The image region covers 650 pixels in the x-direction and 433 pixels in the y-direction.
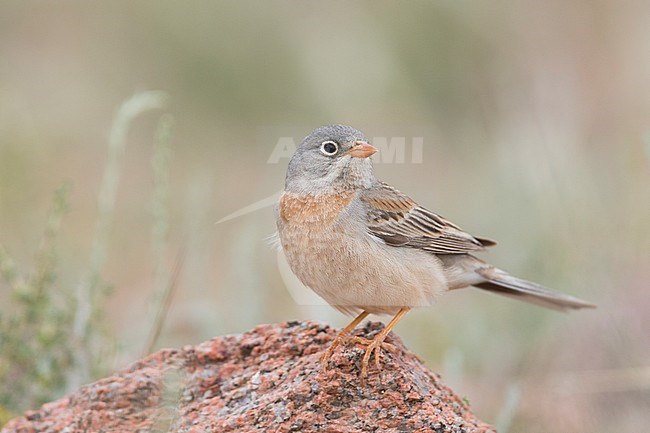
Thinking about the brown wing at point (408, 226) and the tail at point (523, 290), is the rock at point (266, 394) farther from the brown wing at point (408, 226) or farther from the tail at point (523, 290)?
the tail at point (523, 290)

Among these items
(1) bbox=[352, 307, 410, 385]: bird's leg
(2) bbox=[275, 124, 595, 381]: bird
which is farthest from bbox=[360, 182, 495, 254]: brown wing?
(1) bbox=[352, 307, 410, 385]: bird's leg

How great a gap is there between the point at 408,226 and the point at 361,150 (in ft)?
1.58

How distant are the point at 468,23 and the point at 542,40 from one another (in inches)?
38.4

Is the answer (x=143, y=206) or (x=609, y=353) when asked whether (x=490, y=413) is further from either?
(x=143, y=206)

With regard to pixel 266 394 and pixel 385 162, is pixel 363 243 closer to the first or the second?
pixel 266 394

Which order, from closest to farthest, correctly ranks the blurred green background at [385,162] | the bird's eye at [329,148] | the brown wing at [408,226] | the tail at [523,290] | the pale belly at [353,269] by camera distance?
the pale belly at [353,269] < the brown wing at [408,226] < the bird's eye at [329,148] < the tail at [523,290] < the blurred green background at [385,162]

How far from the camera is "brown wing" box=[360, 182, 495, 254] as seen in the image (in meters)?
5.34

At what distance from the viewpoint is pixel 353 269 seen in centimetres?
489

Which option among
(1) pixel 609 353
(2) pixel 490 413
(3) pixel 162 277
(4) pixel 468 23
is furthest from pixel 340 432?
(4) pixel 468 23

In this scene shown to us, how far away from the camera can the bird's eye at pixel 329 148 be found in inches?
218

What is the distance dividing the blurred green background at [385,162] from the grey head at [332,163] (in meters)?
0.79

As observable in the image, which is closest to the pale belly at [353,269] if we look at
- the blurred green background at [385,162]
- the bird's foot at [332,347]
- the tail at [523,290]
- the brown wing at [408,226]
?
the brown wing at [408,226]

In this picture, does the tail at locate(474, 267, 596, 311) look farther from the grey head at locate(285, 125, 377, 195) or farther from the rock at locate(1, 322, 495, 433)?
the rock at locate(1, 322, 495, 433)

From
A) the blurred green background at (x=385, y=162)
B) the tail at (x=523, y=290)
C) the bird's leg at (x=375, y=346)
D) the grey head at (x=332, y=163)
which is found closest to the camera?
the bird's leg at (x=375, y=346)
